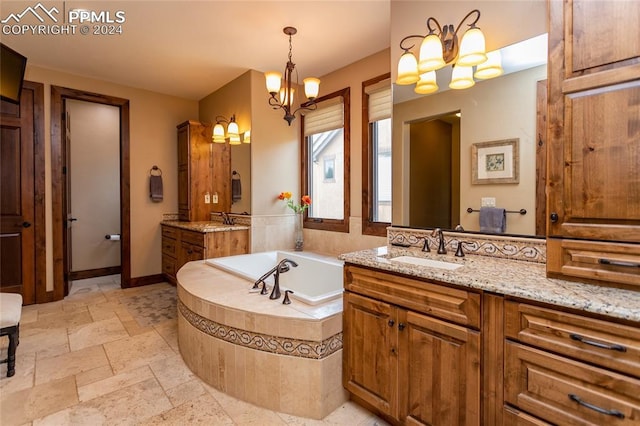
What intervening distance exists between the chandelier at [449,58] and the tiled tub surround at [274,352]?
1.58 meters

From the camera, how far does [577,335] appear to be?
106 cm

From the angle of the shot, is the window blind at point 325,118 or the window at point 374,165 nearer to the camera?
the window at point 374,165

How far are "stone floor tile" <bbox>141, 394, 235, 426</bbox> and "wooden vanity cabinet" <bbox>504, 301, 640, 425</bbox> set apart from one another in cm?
145

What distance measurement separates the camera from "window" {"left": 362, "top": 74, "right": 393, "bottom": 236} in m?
3.30

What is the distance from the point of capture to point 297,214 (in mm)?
4188

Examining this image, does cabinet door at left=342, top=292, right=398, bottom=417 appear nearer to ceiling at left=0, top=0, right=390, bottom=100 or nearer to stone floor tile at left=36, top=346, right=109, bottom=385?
stone floor tile at left=36, top=346, right=109, bottom=385

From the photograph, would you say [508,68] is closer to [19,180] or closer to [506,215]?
[506,215]

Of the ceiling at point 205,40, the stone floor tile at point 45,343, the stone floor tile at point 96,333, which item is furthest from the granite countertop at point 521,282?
the stone floor tile at point 45,343

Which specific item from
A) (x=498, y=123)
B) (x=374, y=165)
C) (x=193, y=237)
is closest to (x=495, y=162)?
(x=498, y=123)

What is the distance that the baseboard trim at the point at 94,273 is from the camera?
4.88m

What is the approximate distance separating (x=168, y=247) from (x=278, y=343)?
3.33 meters

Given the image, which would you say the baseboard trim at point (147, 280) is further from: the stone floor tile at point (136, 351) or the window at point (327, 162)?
the window at point (327, 162)

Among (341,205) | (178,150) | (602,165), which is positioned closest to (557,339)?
(602,165)

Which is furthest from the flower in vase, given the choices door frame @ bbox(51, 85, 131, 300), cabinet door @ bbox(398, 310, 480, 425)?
door frame @ bbox(51, 85, 131, 300)
